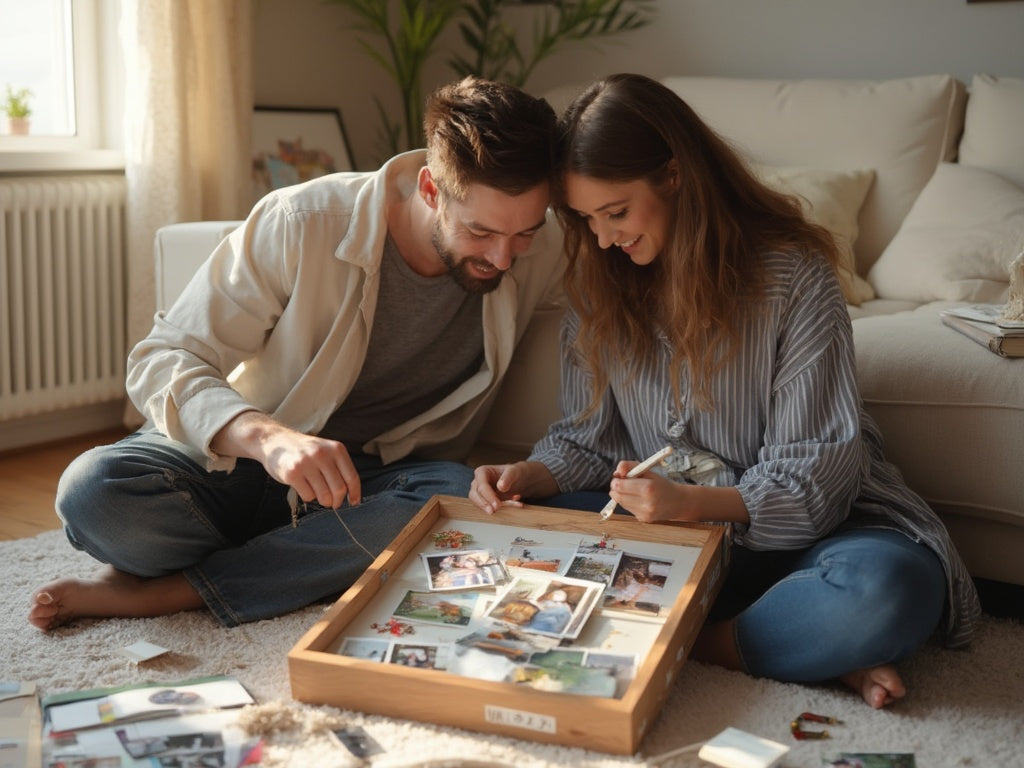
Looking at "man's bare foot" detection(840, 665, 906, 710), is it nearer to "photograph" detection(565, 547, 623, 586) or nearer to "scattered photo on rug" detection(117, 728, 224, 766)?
"photograph" detection(565, 547, 623, 586)

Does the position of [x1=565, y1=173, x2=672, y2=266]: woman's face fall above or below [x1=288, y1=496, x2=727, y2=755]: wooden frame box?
above

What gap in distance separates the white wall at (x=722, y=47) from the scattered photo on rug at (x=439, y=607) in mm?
2221

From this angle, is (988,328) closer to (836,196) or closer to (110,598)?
(836,196)

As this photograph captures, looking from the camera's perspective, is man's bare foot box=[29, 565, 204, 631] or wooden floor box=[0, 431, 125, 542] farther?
wooden floor box=[0, 431, 125, 542]

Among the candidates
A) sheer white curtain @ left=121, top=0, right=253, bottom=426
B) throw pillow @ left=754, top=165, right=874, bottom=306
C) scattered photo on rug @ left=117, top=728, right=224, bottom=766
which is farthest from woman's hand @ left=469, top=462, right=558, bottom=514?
sheer white curtain @ left=121, top=0, right=253, bottom=426

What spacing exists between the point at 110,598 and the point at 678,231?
1.03m

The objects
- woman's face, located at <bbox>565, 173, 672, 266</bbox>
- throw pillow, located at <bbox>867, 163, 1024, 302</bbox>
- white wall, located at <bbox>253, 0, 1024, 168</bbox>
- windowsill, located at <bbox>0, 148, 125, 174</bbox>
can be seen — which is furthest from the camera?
white wall, located at <bbox>253, 0, 1024, 168</bbox>

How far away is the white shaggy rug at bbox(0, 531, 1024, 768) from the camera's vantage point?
4.49 feet

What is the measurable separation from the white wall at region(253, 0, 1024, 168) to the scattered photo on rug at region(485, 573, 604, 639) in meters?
2.20

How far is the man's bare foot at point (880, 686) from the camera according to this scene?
59.6 inches

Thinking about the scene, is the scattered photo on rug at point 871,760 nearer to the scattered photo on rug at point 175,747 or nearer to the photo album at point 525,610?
the photo album at point 525,610

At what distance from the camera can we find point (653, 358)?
5.98ft

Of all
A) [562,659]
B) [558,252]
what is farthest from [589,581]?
[558,252]

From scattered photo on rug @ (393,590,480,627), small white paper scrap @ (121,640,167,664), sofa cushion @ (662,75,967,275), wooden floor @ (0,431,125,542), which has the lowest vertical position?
wooden floor @ (0,431,125,542)
